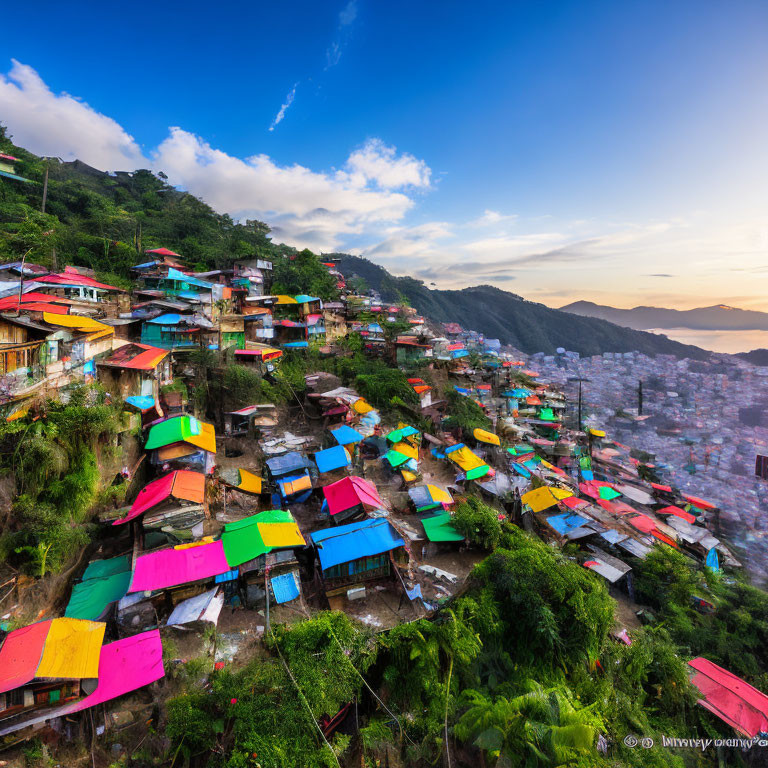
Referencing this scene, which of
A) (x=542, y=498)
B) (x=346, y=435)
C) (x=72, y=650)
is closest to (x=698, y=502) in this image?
(x=542, y=498)

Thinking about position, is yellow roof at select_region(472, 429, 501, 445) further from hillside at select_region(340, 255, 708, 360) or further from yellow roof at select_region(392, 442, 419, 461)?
hillside at select_region(340, 255, 708, 360)

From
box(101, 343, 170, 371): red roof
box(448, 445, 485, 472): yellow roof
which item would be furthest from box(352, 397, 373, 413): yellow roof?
box(101, 343, 170, 371): red roof

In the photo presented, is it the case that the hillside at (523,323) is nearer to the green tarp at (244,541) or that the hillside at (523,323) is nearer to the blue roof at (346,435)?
the blue roof at (346,435)

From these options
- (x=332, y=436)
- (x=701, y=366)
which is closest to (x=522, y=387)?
(x=332, y=436)

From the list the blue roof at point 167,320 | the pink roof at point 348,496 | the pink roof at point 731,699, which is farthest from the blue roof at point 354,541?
the blue roof at point 167,320

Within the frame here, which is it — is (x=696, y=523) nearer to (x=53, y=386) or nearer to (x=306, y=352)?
(x=306, y=352)

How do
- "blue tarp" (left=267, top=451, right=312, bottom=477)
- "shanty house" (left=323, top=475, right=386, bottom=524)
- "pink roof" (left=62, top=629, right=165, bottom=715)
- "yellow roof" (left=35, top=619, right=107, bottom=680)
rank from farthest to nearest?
"blue tarp" (left=267, top=451, right=312, bottom=477) < "shanty house" (left=323, top=475, right=386, bottom=524) < "pink roof" (left=62, top=629, right=165, bottom=715) < "yellow roof" (left=35, top=619, right=107, bottom=680)
